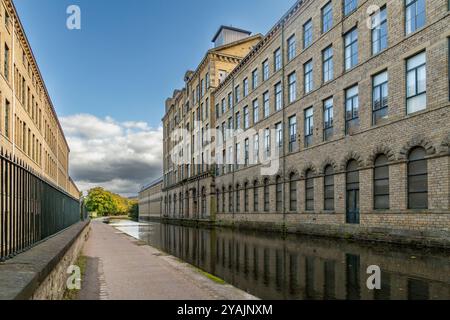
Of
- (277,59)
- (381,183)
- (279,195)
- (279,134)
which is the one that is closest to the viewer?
(381,183)

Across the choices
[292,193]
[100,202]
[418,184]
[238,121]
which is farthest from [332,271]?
[100,202]

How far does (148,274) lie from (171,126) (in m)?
62.2

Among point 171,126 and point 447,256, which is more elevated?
point 171,126

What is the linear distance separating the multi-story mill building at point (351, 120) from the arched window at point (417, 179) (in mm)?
41

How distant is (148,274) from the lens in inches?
331

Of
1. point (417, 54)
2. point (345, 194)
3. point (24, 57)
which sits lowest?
point (345, 194)

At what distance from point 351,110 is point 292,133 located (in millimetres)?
6728

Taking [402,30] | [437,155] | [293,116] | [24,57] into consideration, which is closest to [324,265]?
[437,155]

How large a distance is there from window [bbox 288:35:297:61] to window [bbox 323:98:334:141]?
5660 mm

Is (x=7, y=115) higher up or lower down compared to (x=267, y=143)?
higher up

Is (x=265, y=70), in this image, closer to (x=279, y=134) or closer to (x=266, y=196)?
(x=279, y=134)

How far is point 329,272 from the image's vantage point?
9.75 metres

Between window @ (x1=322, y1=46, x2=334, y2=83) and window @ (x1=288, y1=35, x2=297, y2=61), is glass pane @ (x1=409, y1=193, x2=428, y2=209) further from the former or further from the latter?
window @ (x1=288, y1=35, x2=297, y2=61)
